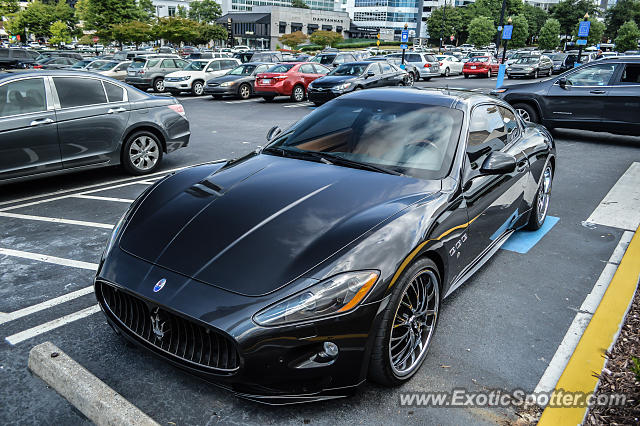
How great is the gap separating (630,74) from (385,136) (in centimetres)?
959

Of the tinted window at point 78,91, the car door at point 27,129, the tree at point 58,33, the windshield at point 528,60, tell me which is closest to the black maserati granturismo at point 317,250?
the car door at point 27,129

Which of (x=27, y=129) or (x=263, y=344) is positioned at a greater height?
(x=27, y=129)

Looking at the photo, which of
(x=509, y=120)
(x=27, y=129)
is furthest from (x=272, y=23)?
(x=509, y=120)

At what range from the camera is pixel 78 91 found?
23.6ft

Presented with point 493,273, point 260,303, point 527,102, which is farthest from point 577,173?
point 260,303

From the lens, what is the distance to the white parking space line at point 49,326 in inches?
134

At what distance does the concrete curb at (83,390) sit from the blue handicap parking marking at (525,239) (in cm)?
410

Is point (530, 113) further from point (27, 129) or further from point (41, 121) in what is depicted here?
point (27, 129)

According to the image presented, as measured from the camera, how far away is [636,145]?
11.5 metres

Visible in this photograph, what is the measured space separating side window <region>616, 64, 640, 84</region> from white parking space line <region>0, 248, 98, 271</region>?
1117 centimetres

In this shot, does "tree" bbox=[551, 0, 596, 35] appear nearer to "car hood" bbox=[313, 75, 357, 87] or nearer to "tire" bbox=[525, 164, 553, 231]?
"car hood" bbox=[313, 75, 357, 87]

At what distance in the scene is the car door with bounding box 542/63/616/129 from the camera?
11.1m

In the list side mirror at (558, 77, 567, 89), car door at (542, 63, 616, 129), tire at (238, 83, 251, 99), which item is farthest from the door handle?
tire at (238, 83, 251, 99)

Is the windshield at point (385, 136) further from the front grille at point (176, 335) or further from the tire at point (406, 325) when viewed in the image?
the front grille at point (176, 335)
